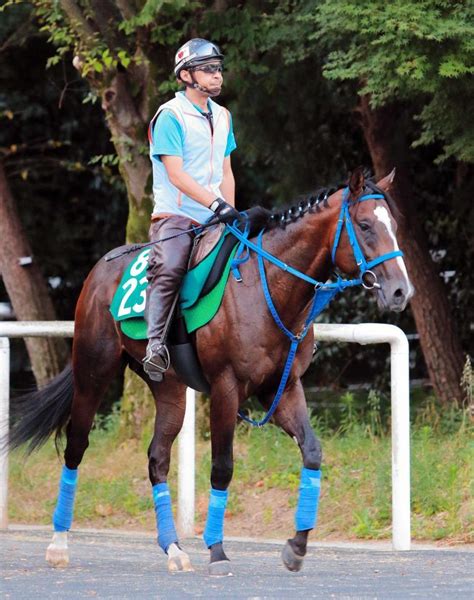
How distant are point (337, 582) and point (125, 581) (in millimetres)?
1062

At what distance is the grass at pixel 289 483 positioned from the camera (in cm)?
927

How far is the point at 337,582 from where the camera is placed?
6457mm

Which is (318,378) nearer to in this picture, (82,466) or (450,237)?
(450,237)

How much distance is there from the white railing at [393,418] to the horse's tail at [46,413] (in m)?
0.46

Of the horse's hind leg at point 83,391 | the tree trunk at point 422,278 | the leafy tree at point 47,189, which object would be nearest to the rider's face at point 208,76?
the horse's hind leg at point 83,391

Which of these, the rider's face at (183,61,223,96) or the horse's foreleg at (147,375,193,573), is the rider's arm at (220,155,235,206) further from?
the horse's foreleg at (147,375,193,573)

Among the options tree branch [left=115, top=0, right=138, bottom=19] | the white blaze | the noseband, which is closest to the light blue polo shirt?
the noseband

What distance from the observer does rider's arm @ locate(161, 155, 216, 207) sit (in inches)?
278

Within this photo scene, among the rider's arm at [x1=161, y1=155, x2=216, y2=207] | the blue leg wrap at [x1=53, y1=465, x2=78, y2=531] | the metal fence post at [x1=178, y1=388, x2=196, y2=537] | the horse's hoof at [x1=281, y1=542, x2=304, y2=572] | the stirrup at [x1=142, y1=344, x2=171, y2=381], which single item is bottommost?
the metal fence post at [x1=178, y1=388, x2=196, y2=537]

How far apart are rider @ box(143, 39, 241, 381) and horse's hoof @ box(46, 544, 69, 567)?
122cm

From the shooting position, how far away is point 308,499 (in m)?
6.75

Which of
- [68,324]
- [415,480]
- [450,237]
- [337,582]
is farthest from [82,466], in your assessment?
[337,582]

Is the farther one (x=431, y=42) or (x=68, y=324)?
(x=68, y=324)

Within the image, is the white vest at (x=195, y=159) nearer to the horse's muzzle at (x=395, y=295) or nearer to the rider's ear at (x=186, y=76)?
the rider's ear at (x=186, y=76)
